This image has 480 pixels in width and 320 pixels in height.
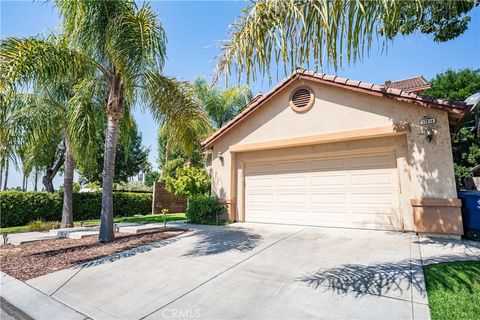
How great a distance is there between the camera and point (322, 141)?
935 centimetres

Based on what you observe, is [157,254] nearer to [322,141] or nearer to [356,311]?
[356,311]

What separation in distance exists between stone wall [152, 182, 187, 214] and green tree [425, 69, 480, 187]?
23480mm

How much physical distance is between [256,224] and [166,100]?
5.75 meters

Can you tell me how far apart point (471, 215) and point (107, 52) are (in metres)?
10.9

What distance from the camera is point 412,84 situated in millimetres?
15672

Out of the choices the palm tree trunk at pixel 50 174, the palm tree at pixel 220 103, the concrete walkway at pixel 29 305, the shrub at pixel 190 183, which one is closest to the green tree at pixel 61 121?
the shrub at pixel 190 183

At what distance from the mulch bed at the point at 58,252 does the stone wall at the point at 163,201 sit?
965cm

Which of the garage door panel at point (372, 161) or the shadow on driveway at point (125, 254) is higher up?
the garage door panel at point (372, 161)

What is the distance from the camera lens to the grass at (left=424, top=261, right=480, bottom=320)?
3299mm

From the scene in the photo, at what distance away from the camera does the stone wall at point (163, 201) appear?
62.1 ft

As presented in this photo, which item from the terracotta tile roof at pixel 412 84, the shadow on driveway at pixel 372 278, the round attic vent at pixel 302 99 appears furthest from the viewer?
the terracotta tile roof at pixel 412 84

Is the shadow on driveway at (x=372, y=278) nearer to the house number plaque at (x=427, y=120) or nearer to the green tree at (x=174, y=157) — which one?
the house number plaque at (x=427, y=120)

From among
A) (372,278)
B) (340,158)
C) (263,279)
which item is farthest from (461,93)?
(263,279)

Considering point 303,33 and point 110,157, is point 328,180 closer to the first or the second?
point 303,33
